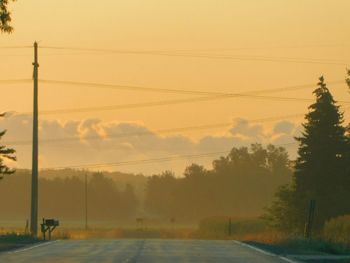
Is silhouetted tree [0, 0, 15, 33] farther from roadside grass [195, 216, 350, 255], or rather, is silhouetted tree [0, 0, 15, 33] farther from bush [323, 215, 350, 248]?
bush [323, 215, 350, 248]

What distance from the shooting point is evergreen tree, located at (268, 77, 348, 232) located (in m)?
86.5

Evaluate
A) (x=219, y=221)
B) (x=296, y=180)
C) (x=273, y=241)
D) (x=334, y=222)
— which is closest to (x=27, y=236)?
(x=273, y=241)

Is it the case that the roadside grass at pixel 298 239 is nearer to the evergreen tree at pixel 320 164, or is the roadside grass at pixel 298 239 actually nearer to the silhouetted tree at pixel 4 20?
the evergreen tree at pixel 320 164

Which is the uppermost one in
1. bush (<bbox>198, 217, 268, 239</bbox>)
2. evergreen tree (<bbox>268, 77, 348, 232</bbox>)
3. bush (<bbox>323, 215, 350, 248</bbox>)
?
evergreen tree (<bbox>268, 77, 348, 232</bbox>)

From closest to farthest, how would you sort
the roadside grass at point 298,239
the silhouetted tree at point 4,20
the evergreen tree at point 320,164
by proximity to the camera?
the silhouetted tree at point 4,20 < the roadside grass at point 298,239 < the evergreen tree at point 320,164

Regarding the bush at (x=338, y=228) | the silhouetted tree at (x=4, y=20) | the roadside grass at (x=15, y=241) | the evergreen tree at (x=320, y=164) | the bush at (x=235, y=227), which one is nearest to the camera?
the silhouetted tree at (x=4, y=20)

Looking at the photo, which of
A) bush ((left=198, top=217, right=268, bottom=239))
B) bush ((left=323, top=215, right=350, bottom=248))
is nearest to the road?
bush ((left=323, top=215, right=350, bottom=248))

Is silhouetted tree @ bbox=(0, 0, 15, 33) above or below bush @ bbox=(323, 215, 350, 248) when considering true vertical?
above

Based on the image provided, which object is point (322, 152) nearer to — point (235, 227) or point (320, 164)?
point (320, 164)

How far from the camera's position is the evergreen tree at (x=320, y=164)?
86500 mm

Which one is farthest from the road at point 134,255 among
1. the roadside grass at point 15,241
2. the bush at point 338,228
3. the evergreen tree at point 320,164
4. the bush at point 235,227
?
the bush at point 235,227

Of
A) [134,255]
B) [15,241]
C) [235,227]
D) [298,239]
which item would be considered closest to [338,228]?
[298,239]

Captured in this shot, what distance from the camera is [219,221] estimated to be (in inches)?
4505

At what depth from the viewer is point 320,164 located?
88.0m
